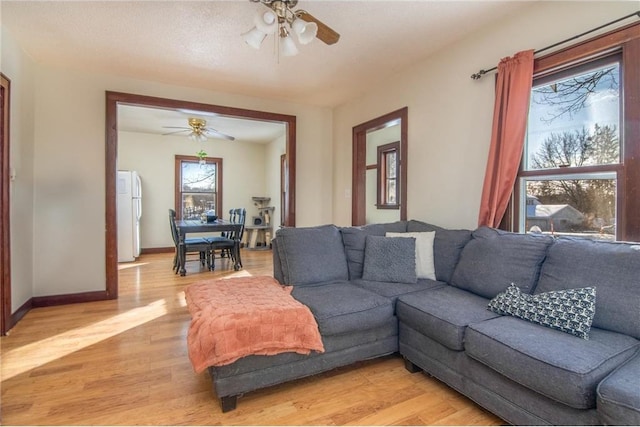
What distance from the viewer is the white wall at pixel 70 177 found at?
3.40 m

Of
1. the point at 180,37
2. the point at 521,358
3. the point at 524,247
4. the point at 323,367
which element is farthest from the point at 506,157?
the point at 180,37

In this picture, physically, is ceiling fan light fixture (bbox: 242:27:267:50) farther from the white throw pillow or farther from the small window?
the small window

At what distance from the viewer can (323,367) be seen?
1.95 meters

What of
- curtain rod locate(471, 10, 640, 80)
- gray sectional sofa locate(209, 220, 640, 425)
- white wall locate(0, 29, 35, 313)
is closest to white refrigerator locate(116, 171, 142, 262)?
white wall locate(0, 29, 35, 313)

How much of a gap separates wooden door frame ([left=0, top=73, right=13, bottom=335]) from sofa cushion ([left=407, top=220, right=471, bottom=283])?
360cm

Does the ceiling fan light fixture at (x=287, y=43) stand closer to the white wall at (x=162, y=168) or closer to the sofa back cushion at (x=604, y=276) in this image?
the sofa back cushion at (x=604, y=276)

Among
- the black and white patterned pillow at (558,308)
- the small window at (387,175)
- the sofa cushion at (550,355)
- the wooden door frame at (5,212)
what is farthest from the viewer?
the small window at (387,175)

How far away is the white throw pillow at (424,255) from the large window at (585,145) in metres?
0.69

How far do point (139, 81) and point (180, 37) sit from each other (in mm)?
1286

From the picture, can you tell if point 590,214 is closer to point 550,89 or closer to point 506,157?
point 506,157

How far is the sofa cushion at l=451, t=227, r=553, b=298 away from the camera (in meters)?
2.01

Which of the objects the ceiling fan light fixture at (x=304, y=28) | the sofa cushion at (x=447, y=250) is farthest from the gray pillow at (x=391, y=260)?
the ceiling fan light fixture at (x=304, y=28)

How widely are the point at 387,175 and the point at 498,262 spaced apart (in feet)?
12.7

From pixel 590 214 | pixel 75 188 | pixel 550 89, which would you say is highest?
pixel 550 89
